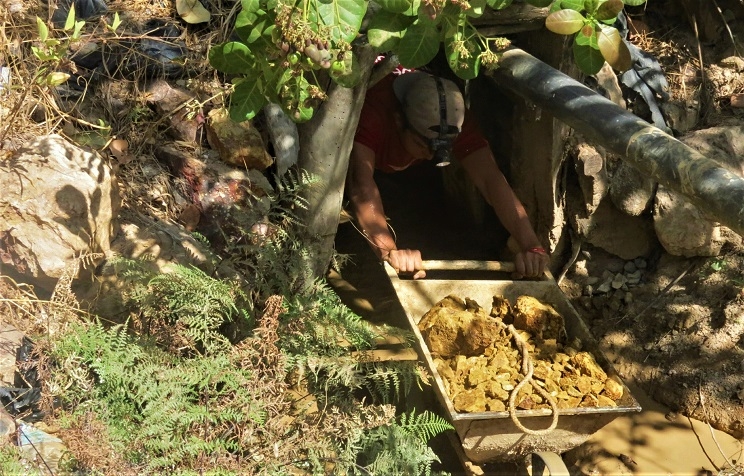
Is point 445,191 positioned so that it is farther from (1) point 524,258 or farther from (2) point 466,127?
(1) point 524,258

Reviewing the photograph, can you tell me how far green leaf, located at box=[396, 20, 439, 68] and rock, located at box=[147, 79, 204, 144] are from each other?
1.97 meters

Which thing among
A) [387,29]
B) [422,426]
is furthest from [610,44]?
[422,426]

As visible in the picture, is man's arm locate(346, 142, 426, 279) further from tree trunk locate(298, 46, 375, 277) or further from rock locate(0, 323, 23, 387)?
rock locate(0, 323, 23, 387)

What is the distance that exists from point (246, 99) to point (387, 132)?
245 cm

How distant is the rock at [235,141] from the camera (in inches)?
174

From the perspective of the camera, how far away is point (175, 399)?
2992mm

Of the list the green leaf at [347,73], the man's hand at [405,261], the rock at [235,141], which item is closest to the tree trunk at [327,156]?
the rock at [235,141]

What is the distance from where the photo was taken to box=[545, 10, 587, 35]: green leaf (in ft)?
8.59

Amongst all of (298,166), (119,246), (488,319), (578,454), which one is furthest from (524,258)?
Answer: (119,246)

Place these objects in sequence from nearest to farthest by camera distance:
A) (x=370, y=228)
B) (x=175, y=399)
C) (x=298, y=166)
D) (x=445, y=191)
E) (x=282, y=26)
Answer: (x=282, y=26) < (x=175, y=399) < (x=298, y=166) < (x=370, y=228) < (x=445, y=191)

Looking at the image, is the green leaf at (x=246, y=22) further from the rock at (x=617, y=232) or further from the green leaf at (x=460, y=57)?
the rock at (x=617, y=232)

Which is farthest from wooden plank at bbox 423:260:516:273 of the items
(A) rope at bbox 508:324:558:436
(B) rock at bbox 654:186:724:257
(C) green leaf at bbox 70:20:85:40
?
(C) green leaf at bbox 70:20:85:40

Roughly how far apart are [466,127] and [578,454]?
88.9 inches

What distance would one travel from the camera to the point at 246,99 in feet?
9.52
